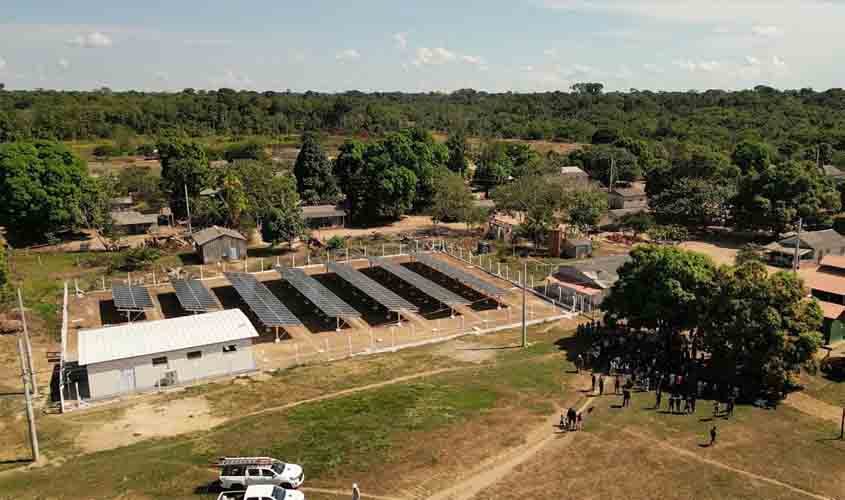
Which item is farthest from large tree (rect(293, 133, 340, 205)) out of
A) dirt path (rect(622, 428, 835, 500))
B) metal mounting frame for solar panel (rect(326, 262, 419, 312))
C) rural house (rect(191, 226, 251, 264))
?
dirt path (rect(622, 428, 835, 500))

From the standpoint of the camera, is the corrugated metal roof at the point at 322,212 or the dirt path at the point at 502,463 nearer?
the dirt path at the point at 502,463

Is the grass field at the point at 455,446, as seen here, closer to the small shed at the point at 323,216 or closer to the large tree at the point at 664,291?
the large tree at the point at 664,291

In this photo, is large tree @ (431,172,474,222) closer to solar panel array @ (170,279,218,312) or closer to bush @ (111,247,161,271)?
bush @ (111,247,161,271)

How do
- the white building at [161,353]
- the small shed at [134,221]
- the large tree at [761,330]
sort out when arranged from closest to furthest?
the large tree at [761,330] → the white building at [161,353] → the small shed at [134,221]

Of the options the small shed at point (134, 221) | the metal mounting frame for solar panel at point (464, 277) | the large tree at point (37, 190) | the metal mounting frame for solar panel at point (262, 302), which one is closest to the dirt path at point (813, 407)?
the metal mounting frame for solar panel at point (464, 277)

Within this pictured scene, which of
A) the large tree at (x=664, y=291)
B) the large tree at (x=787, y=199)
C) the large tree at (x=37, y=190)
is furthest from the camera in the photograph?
the large tree at (x=787, y=199)

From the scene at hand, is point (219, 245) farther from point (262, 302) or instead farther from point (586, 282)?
point (586, 282)

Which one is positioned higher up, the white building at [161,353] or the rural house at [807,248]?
the rural house at [807,248]
